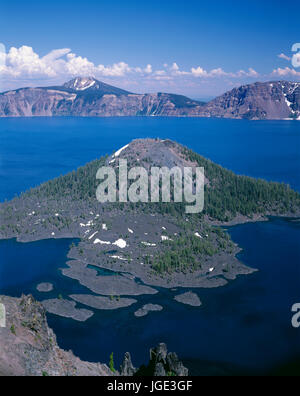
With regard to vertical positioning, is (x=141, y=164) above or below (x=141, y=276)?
above

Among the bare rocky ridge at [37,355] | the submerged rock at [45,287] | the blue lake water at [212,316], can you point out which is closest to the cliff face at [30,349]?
the bare rocky ridge at [37,355]

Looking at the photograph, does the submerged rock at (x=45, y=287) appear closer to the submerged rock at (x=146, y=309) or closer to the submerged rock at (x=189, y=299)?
the submerged rock at (x=146, y=309)

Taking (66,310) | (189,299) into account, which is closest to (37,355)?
(66,310)

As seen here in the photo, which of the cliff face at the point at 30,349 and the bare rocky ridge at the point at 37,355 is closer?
the cliff face at the point at 30,349

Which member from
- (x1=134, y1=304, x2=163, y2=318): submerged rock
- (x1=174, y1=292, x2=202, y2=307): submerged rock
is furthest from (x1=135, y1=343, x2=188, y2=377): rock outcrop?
(x1=174, y1=292, x2=202, y2=307): submerged rock

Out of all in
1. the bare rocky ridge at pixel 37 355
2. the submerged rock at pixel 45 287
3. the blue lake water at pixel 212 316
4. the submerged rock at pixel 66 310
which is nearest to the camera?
the bare rocky ridge at pixel 37 355

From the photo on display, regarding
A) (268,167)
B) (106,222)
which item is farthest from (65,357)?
(268,167)

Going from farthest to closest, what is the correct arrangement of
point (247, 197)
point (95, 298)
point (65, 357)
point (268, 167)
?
point (268, 167) < point (247, 197) < point (95, 298) < point (65, 357)

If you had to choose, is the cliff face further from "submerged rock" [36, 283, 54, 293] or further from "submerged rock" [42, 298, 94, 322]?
"submerged rock" [36, 283, 54, 293]
